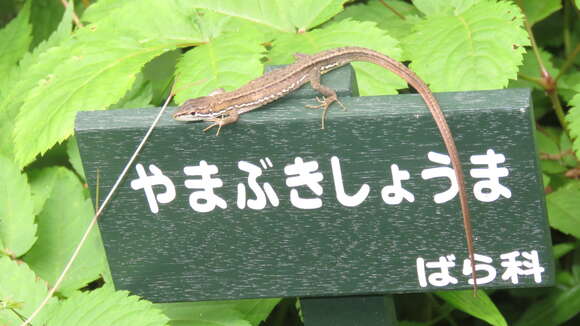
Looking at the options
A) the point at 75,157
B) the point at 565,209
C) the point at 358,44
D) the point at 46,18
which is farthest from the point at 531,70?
the point at 46,18

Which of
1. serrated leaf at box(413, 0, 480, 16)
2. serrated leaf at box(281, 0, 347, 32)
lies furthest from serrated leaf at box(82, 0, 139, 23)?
serrated leaf at box(413, 0, 480, 16)

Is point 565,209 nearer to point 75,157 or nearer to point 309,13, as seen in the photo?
point 309,13

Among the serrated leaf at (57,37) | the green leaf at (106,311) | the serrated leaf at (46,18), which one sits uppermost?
the serrated leaf at (46,18)

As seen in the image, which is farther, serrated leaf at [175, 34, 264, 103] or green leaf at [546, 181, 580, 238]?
green leaf at [546, 181, 580, 238]

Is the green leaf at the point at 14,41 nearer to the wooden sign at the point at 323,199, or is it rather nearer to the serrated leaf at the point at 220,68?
the serrated leaf at the point at 220,68

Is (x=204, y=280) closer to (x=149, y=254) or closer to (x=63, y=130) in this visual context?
(x=149, y=254)

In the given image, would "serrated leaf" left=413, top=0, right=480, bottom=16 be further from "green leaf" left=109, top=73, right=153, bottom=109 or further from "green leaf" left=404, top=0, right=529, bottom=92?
"green leaf" left=109, top=73, right=153, bottom=109

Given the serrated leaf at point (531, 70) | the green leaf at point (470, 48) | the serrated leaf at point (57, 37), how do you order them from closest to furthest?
the green leaf at point (470, 48) → the serrated leaf at point (57, 37) → the serrated leaf at point (531, 70)

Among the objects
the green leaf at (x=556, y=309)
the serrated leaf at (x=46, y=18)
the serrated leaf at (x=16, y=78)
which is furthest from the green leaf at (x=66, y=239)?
the green leaf at (x=556, y=309)
